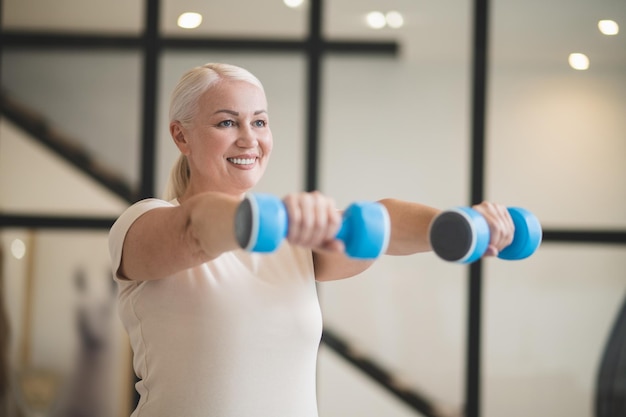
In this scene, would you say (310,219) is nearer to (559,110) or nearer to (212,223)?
(212,223)

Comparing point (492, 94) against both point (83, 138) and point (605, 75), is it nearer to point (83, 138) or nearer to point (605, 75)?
point (605, 75)

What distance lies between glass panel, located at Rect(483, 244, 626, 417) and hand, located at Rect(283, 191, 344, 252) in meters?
2.83

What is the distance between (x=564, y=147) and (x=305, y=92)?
4.24 ft

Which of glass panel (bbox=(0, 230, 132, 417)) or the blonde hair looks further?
glass panel (bbox=(0, 230, 132, 417))

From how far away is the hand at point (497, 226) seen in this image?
120 cm

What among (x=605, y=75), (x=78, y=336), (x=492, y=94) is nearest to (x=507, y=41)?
(x=492, y=94)

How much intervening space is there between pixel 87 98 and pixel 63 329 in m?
1.12

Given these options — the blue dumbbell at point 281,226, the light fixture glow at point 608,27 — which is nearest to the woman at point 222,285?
the blue dumbbell at point 281,226

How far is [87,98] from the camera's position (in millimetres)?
3793

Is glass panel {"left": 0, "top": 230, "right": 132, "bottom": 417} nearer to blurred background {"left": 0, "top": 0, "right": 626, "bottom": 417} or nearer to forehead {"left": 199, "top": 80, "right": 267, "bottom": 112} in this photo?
blurred background {"left": 0, "top": 0, "right": 626, "bottom": 417}

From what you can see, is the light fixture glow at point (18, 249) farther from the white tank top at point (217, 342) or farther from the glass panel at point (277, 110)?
the white tank top at point (217, 342)

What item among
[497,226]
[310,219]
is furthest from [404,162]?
[310,219]

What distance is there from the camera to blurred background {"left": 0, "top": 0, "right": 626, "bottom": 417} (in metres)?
3.66

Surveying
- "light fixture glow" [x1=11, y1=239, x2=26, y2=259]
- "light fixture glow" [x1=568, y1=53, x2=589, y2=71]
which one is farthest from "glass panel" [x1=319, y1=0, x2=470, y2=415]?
"light fixture glow" [x1=11, y1=239, x2=26, y2=259]
